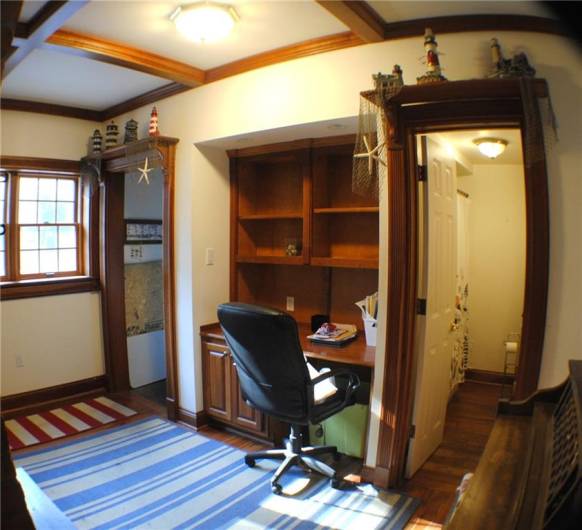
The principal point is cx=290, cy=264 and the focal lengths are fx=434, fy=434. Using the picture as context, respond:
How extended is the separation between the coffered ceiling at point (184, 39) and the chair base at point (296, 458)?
2.32m

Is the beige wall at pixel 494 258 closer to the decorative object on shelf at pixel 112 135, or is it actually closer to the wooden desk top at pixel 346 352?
the wooden desk top at pixel 346 352

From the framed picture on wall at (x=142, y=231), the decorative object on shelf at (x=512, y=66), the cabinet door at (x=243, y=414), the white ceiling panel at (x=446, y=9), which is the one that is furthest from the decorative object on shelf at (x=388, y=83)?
the framed picture on wall at (x=142, y=231)

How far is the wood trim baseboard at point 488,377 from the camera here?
450cm

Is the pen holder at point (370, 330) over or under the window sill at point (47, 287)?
under

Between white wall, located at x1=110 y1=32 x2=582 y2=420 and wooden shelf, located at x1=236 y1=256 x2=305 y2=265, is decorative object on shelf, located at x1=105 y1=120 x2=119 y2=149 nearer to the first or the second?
white wall, located at x1=110 y1=32 x2=582 y2=420

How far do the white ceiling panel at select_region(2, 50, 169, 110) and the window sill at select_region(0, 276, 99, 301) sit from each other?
1561 millimetres

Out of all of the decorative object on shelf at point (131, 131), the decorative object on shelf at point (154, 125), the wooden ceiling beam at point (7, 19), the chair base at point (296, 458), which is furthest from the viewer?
the decorative object on shelf at point (131, 131)

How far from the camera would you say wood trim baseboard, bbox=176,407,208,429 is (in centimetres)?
339

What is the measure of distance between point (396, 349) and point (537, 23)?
173cm

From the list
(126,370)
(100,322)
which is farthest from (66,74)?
(126,370)

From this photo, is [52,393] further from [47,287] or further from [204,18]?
[204,18]

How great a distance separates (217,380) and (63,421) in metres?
1.39

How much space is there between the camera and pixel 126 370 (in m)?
4.25

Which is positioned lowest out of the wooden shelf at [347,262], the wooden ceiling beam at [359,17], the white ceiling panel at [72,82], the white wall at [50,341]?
the white wall at [50,341]
